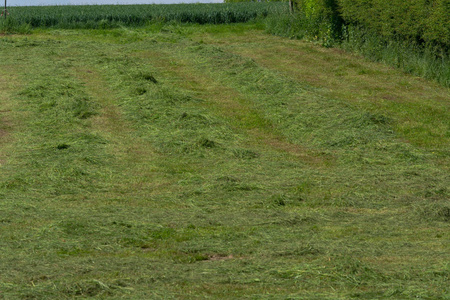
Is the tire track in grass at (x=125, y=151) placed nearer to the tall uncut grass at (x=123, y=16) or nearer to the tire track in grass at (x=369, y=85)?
the tire track in grass at (x=369, y=85)

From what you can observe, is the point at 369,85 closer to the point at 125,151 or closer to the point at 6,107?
the point at 125,151

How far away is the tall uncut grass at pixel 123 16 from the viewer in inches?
1254

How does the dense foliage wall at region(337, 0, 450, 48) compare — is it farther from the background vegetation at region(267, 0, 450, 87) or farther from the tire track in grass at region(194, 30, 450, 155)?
the tire track in grass at region(194, 30, 450, 155)

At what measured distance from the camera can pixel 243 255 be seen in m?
6.88

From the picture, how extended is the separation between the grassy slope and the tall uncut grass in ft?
40.4

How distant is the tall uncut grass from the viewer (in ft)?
104

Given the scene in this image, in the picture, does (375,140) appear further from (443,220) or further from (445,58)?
(445,58)

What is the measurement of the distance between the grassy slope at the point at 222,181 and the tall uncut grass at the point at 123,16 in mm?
12325

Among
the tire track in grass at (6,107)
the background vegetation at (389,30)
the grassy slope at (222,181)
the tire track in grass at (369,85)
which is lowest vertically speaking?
the tire track in grass at (6,107)

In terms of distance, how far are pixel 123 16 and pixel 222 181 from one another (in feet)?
81.6

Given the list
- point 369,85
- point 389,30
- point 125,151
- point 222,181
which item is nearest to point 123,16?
point 389,30

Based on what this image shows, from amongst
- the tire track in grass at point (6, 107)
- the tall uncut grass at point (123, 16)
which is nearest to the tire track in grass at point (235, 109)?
the tire track in grass at point (6, 107)

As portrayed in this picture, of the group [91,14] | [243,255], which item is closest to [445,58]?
[243,255]

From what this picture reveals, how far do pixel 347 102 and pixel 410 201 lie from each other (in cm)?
670
